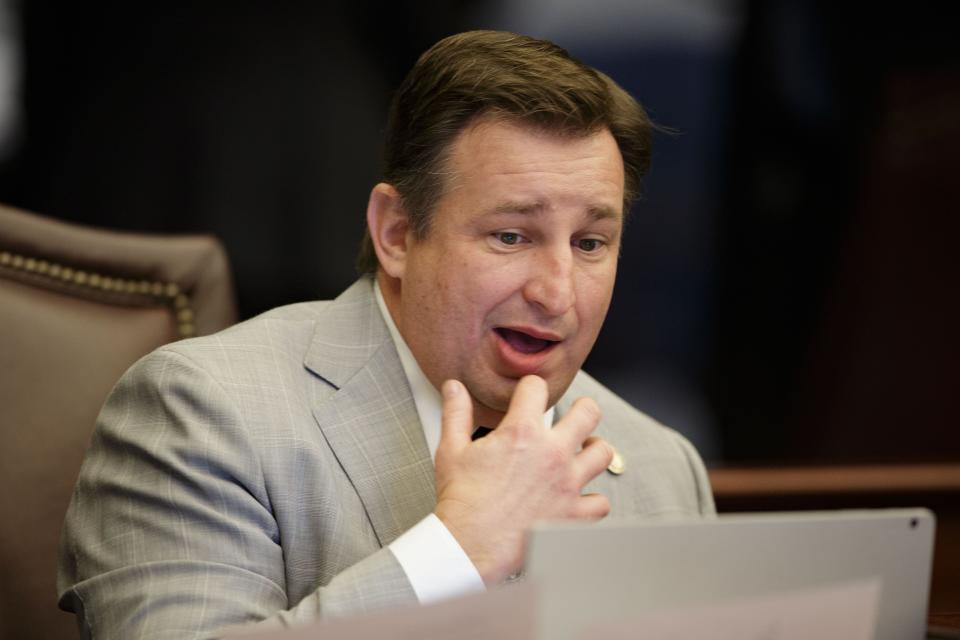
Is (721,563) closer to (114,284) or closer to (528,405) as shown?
(528,405)

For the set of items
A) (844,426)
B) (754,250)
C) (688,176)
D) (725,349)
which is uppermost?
(688,176)

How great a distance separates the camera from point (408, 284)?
1556 millimetres

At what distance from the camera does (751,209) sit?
3.06 m

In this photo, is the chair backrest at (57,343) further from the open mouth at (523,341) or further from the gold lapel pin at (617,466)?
the gold lapel pin at (617,466)

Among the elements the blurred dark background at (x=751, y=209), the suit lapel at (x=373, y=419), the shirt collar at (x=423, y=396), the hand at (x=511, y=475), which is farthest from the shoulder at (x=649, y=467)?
the blurred dark background at (x=751, y=209)

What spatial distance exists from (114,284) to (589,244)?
0.67 m

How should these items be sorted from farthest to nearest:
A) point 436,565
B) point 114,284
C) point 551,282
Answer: point 114,284
point 551,282
point 436,565

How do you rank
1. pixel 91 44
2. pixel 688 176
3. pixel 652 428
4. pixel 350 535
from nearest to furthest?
1. pixel 350 535
2. pixel 652 428
3. pixel 91 44
4. pixel 688 176

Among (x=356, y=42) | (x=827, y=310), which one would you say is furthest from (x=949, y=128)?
(x=356, y=42)

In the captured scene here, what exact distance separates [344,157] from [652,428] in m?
1.16

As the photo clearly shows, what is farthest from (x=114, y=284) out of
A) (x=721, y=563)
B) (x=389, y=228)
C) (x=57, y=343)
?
(x=721, y=563)

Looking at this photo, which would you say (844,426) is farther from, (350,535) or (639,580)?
(639,580)

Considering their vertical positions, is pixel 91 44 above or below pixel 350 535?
above

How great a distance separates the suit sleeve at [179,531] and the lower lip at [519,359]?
29 cm
